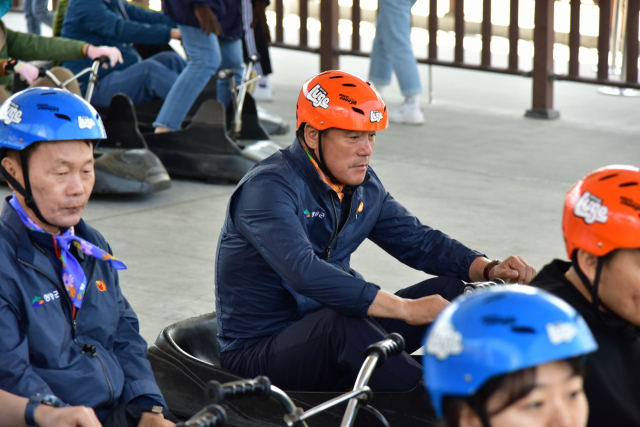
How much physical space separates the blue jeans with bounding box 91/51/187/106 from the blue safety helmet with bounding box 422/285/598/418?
5487mm

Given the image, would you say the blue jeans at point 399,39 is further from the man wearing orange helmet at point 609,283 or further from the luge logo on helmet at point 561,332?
the luge logo on helmet at point 561,332

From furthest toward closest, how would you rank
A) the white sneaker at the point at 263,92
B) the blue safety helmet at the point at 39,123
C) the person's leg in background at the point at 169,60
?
the white sneaker at the point at 263,92, the person's leg in background at the point at 169,60, the blue safety helmet at the point at 39,123

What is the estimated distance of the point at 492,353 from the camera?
4.31 feet

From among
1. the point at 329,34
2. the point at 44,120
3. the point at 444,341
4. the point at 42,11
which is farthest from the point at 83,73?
the point at 444,341

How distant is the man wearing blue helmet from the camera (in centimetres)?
215

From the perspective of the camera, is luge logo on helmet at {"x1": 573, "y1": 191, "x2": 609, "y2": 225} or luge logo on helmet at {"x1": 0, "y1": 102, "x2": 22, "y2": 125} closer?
luge logo on helmet at {"x1": 573, "y1": 191, "x2": 609, "y2": 225}

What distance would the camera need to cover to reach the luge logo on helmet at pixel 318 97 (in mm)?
2949

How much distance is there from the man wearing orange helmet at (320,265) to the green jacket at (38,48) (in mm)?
3209

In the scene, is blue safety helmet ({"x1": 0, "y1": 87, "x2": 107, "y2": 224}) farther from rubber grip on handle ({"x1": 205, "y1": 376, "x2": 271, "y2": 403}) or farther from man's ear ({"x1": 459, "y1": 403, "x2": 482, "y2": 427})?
man's ear ({"x1": 459, "y1": 403, "x2": 482, "y2": 427})

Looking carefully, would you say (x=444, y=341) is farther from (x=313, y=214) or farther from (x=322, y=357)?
(x=313, y=214)

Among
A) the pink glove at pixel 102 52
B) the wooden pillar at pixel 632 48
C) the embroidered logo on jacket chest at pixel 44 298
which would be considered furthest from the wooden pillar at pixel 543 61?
the embroidered logo on jacket chest at pixel 44 298

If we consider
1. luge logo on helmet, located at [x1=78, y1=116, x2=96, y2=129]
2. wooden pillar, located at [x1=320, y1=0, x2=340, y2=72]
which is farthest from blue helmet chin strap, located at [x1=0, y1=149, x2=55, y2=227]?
wooden pillar, located at [x1=320, y1=0, x2=340, y2=72]

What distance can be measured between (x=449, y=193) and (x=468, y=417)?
4834mm

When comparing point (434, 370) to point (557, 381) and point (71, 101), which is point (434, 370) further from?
point (71, 101)
